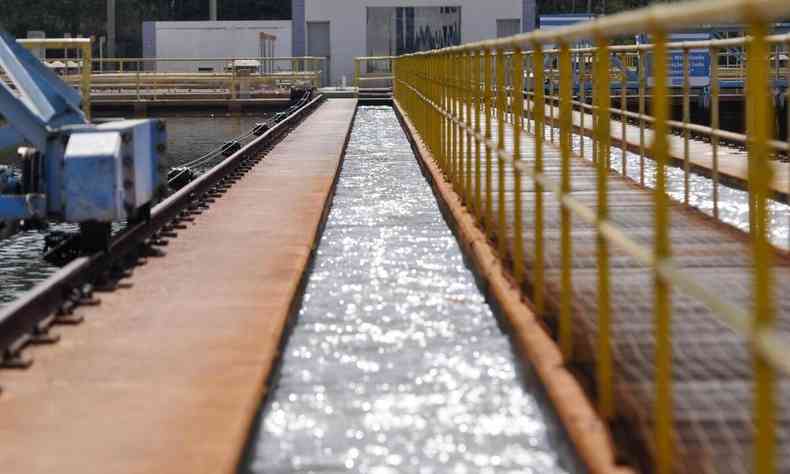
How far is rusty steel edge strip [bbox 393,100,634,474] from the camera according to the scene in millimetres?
5117

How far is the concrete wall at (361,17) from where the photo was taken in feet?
188

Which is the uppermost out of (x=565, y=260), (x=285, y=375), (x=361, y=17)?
(x=361, y=17)

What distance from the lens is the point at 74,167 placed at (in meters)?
9.77

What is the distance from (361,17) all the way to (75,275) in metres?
49.4

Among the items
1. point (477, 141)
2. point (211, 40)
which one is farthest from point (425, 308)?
point (211, 40)

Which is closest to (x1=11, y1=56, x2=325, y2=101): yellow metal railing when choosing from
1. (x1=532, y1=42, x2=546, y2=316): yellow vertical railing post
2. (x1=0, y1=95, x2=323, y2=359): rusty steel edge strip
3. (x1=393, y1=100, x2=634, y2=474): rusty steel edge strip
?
(x1=0, y1=95, x2=323, y2=359): rusty steel edge strip

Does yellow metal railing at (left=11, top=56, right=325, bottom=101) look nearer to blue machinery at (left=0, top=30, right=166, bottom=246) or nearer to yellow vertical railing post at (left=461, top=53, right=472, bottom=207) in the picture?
yellow vertical railing post at (left=461, top=53, right=472, bottom=207)

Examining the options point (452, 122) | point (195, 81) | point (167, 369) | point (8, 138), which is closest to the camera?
point (167, 369)

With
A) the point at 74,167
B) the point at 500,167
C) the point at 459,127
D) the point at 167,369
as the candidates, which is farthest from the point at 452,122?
the point at 167,369

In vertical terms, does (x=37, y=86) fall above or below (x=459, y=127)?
above

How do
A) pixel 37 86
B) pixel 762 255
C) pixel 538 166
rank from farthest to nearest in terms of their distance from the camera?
pixel 37 86
pixel 538 166
pixel 762 255

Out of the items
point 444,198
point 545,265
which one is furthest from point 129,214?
point 444,198

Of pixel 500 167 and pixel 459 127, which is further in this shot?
pixel 459 127

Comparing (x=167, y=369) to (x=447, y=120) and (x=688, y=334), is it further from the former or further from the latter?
(x=447, y=120)
